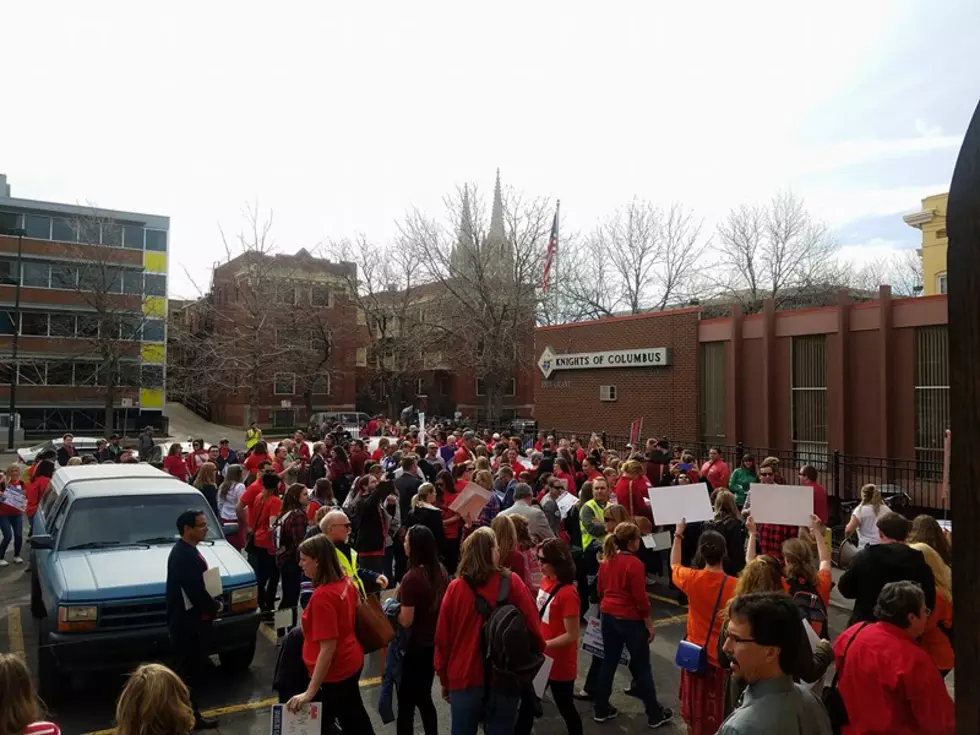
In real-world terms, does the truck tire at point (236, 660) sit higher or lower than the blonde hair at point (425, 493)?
lower

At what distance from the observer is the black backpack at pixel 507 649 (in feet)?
13.7

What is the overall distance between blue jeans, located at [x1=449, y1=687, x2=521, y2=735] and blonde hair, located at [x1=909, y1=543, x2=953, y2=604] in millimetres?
2841

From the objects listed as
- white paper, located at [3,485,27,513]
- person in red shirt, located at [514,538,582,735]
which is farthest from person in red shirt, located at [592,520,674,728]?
white paper, located at [3,485,27,513]

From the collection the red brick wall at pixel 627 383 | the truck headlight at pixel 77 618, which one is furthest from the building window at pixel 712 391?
the truck headlight at pixel 77 618

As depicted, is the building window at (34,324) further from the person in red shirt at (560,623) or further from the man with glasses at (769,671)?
the man with glasses at (769,671)

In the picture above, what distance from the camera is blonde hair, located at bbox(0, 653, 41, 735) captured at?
9.27 ft

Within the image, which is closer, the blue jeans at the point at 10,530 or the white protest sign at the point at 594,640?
the white protest sign at the point at 594,640

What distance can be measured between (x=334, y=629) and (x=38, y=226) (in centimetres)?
5013

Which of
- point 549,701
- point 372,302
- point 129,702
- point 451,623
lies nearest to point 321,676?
point 451,623

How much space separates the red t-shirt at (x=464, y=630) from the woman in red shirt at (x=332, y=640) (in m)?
0.55

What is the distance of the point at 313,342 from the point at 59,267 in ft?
52.2

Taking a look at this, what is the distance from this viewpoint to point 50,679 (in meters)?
6.42

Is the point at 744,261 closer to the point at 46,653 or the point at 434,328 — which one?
the point at 434,328

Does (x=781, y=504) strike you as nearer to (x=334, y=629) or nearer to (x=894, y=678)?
(x=894, y=678)
